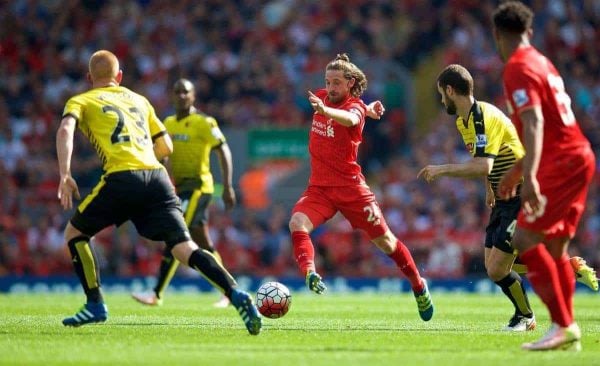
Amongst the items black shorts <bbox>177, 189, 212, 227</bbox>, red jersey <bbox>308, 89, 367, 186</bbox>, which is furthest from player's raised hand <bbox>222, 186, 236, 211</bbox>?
red jersey <bbox>308, 89, 367, 186</bbox>

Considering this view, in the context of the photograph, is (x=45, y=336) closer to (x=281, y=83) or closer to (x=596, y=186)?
(x=596, y=186)

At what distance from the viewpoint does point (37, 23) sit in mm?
28406

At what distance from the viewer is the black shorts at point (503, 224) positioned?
10617 millimetres

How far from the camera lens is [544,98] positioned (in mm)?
8219

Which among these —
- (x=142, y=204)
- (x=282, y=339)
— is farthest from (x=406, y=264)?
(x=142, y=204)

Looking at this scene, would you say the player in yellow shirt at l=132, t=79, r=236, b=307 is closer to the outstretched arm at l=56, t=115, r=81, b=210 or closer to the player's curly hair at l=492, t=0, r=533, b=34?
the outstretched arm at l=56, t=115, r=81, b=210

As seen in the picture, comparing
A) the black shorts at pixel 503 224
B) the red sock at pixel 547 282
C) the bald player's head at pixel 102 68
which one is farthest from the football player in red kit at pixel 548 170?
the bald player's head at pixel 102 68

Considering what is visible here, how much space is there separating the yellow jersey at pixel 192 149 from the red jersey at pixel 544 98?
752 cm

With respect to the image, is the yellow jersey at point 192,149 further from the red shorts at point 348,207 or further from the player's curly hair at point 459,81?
the player's curly hair at point 459,81

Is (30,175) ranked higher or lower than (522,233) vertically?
lower

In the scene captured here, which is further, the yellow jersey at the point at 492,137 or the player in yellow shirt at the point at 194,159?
the player in yellow shirt at the point at 194,159

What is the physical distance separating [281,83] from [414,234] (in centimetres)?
525

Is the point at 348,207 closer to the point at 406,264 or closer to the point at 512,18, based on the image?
the point at 406,264

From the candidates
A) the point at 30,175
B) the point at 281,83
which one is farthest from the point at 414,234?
the point at 30,175
